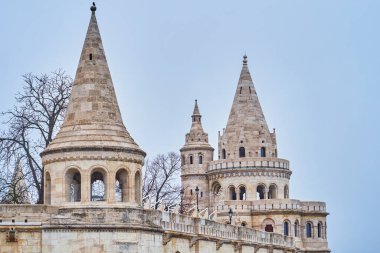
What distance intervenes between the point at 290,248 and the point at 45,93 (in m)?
21.7

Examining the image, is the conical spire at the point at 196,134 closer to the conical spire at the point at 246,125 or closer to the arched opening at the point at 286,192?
the conical spire at the point at 246,125

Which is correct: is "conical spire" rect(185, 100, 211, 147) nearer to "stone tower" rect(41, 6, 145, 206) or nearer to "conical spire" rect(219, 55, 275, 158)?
"conical spire" rect(219, 55, 275, 158)

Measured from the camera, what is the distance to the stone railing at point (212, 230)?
126 feet

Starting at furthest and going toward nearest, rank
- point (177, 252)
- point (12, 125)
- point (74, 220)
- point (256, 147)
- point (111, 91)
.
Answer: point (256, 147) → point (12, 125) → point (177, 252) → point (111, 91) → point (74, 220)

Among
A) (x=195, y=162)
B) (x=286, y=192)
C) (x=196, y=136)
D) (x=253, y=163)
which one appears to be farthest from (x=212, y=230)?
(x=196, y=136)

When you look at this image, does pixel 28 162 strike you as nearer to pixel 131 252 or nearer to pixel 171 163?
pixel 131 252

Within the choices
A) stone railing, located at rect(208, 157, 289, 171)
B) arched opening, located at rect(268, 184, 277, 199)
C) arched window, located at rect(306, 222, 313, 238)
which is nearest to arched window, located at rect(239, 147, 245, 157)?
stone railing, located at rect(208, 157, 289, 171)

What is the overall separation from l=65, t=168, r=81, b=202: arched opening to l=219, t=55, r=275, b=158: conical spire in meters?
35.3

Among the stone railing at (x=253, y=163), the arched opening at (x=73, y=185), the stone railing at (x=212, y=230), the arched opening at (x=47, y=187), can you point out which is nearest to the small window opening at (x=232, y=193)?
the stone railing at (x=253, y=163)

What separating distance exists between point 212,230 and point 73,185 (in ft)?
33.9

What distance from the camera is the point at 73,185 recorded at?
35.2 meters

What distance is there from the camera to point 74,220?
3312 centimetres

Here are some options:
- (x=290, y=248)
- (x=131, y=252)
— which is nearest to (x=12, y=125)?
(x=131, y=252)

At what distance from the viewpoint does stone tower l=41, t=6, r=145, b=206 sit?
34094mm
